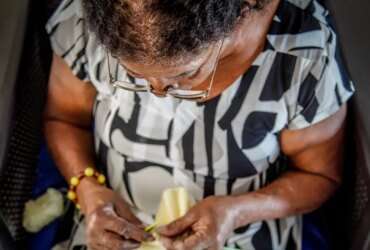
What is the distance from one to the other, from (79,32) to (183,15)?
40cm

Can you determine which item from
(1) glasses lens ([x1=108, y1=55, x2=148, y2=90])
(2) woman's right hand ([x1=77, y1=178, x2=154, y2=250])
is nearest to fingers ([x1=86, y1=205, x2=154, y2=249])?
(2) woman's right hand ([x1=77, y1=178, x2=154, y2=250])

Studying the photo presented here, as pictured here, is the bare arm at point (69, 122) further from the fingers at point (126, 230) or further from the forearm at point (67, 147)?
the fingers at point (126, 230)

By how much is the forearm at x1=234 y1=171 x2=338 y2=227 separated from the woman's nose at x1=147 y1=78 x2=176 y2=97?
293mm

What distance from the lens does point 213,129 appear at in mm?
995

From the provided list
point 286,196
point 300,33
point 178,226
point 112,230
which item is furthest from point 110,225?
point 300,33

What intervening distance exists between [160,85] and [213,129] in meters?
0.20

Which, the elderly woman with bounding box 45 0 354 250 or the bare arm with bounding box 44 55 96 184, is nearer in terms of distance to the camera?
the elderly woman with bounding box 45 0 354 250

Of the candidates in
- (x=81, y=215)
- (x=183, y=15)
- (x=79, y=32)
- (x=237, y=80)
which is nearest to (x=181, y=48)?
(x=183, y=15)

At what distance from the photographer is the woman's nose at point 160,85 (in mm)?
807

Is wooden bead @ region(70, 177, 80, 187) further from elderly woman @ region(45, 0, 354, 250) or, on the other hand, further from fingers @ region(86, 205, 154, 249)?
fingers @ region(86, 205, 154, 249)

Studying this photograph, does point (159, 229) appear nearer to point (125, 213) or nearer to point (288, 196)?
point (125, 213)

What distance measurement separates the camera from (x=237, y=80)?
942 millimetres

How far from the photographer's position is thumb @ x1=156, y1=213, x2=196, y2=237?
0.91 metres

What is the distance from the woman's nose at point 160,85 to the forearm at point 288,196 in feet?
0.96
